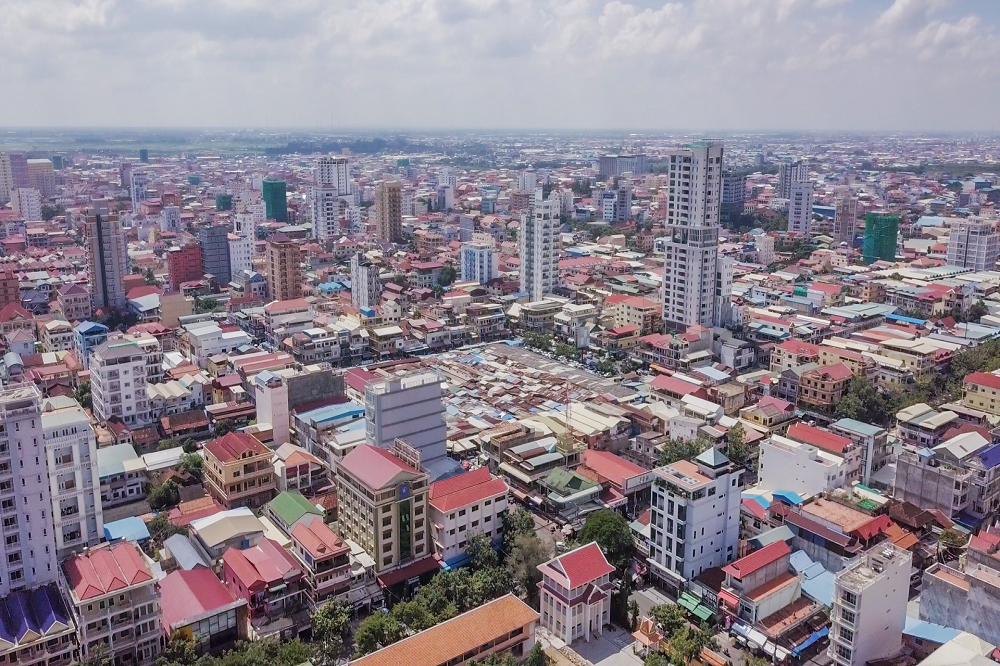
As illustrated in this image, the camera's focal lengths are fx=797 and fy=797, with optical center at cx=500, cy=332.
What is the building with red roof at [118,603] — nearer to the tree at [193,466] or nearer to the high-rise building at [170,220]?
the tree at [193,466]

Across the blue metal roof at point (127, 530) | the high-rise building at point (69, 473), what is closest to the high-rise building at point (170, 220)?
the blue metal roof at point (127, 530)

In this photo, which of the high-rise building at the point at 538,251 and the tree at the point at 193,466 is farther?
the high-rise building at the point at 538,251

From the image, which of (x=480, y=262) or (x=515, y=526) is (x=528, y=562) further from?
(x=480, y=262)

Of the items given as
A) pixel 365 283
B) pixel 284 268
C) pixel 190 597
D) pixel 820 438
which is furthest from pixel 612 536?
pixel 284 268

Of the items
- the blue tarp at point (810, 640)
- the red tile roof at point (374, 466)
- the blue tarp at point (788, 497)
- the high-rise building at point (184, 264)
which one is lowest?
the blue tarp at point (810, 640)

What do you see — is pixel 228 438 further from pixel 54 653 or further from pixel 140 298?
pixel 140 298

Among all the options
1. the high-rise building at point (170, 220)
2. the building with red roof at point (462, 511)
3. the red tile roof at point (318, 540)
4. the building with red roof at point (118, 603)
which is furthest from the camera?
the high-rise building at point (170, 220)

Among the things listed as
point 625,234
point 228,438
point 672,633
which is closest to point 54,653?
point 228,438
